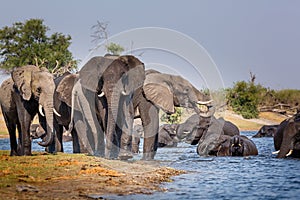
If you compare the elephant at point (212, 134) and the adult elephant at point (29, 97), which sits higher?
the adult elephant at point (29, 97)

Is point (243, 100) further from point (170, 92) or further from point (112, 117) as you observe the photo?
point (112, 117)

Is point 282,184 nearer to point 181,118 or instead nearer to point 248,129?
point 181,118

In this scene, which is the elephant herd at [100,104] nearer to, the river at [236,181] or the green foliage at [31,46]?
the river at [236,181]

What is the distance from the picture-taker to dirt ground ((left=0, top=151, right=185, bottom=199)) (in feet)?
31.3

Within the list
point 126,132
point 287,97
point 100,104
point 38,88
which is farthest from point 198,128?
point 287,97

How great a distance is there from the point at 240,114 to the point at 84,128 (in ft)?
193

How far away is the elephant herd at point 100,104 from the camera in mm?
15094

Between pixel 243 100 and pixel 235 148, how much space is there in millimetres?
55928

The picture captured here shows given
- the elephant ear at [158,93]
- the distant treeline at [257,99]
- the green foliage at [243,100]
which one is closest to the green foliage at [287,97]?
the distant treeline at [257,99]

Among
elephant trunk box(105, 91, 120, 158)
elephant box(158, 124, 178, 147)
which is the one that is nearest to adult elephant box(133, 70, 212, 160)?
elephant trunk box(105, 91, 120, 158)

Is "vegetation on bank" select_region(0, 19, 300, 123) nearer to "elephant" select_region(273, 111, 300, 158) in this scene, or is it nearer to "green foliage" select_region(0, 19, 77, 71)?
"green foliage" select_region(0, 19, 77, 71)

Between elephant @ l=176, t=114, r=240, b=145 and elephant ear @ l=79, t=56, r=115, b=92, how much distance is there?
33.5ft

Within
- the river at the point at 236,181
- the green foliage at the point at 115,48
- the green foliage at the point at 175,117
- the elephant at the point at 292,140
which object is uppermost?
the green foliage at the point at 115,48

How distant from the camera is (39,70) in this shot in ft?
51.4
